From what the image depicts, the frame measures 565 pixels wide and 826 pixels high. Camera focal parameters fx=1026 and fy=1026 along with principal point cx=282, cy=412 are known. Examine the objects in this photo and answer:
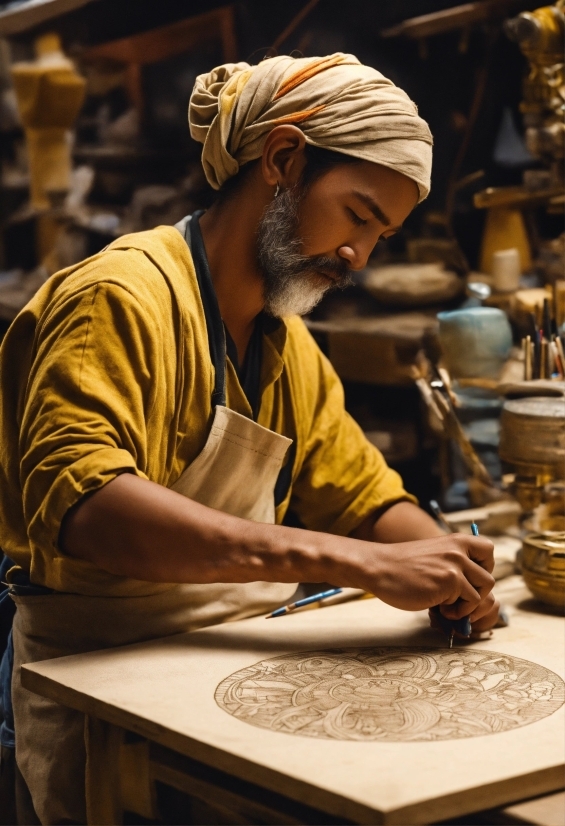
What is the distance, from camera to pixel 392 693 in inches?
56.8

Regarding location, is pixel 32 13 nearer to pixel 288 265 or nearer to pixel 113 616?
pixel 288 265

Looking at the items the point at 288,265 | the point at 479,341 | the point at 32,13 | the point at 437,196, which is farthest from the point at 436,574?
the point at 32,13

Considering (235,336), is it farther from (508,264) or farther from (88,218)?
(88,218)

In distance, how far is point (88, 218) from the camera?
10.9 feet

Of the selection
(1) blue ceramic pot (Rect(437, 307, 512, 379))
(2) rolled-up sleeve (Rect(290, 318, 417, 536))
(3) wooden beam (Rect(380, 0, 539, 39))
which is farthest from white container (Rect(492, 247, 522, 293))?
(2) rolled-up sleeve (Rect(290, 318, 417, 536))

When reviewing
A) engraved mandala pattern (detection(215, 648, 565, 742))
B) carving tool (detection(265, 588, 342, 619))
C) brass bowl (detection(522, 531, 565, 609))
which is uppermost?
engraved mandala pattern (detection(215, 648, 565, 742))

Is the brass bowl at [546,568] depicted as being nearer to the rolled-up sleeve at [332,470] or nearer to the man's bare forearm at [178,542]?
the rolled-up sleeve at [332,470]

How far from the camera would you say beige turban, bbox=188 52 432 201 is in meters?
1.76

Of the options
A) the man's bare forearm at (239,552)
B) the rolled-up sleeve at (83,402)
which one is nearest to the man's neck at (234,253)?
the rolled-up sleeve at (83,402)

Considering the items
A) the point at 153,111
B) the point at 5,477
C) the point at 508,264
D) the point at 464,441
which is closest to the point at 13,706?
the point at 5,477

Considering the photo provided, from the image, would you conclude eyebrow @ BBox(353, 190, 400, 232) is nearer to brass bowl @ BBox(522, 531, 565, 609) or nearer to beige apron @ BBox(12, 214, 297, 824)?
beige apron @ BBox(12, 214, 297, 824)

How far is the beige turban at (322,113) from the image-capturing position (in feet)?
5.76

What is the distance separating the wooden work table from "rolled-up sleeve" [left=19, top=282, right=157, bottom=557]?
0.26 metres

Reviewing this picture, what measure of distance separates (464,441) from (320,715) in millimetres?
1002
